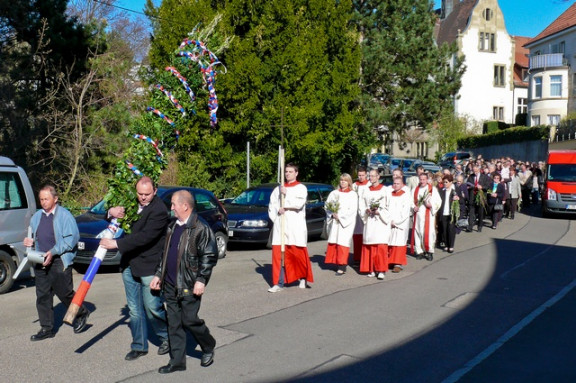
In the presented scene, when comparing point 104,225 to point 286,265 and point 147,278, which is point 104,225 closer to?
point 286,265

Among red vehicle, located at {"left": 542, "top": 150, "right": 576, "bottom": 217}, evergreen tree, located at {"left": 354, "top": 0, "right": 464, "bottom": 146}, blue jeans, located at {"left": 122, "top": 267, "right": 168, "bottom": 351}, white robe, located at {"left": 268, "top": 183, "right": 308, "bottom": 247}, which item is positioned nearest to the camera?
blue jeans, located at {"left": 122, "top": 267, "right": 168, "bottom": 351}

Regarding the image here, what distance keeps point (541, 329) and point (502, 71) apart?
59068mm

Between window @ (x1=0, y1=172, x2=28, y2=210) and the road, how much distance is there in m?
1.44

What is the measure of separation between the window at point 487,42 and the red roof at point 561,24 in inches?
304

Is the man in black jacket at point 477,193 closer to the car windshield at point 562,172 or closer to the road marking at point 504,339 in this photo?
the car windshield at point 562,172

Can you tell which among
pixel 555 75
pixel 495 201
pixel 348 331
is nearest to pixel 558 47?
pixel 555 75

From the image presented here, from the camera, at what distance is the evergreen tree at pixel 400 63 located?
30609mm

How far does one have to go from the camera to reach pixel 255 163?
22.2 metres

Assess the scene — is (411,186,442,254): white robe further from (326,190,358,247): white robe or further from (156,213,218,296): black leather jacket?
(156,213,218,296): black leather jacket

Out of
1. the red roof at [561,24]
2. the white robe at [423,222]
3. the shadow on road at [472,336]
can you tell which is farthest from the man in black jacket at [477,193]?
the red roof at [561,24]

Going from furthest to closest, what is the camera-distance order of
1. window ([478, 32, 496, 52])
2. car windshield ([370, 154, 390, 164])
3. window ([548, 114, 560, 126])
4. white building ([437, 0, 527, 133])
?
window ([478, 32, 496, 52]) < white building ([437, 0, 527, 133]) < window ([548, 114, 560, 126]) < car windshield ([370, 154, 390, 164])

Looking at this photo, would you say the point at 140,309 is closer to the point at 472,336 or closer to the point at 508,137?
the point at 472,336

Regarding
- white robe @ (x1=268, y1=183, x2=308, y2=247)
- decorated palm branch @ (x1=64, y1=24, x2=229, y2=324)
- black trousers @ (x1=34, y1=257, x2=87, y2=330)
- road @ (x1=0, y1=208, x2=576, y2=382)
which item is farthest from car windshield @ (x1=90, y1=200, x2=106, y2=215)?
black trousers @ (x1=34, y1=257, x2=87, y2=330)

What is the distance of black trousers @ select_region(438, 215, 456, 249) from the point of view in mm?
14867
